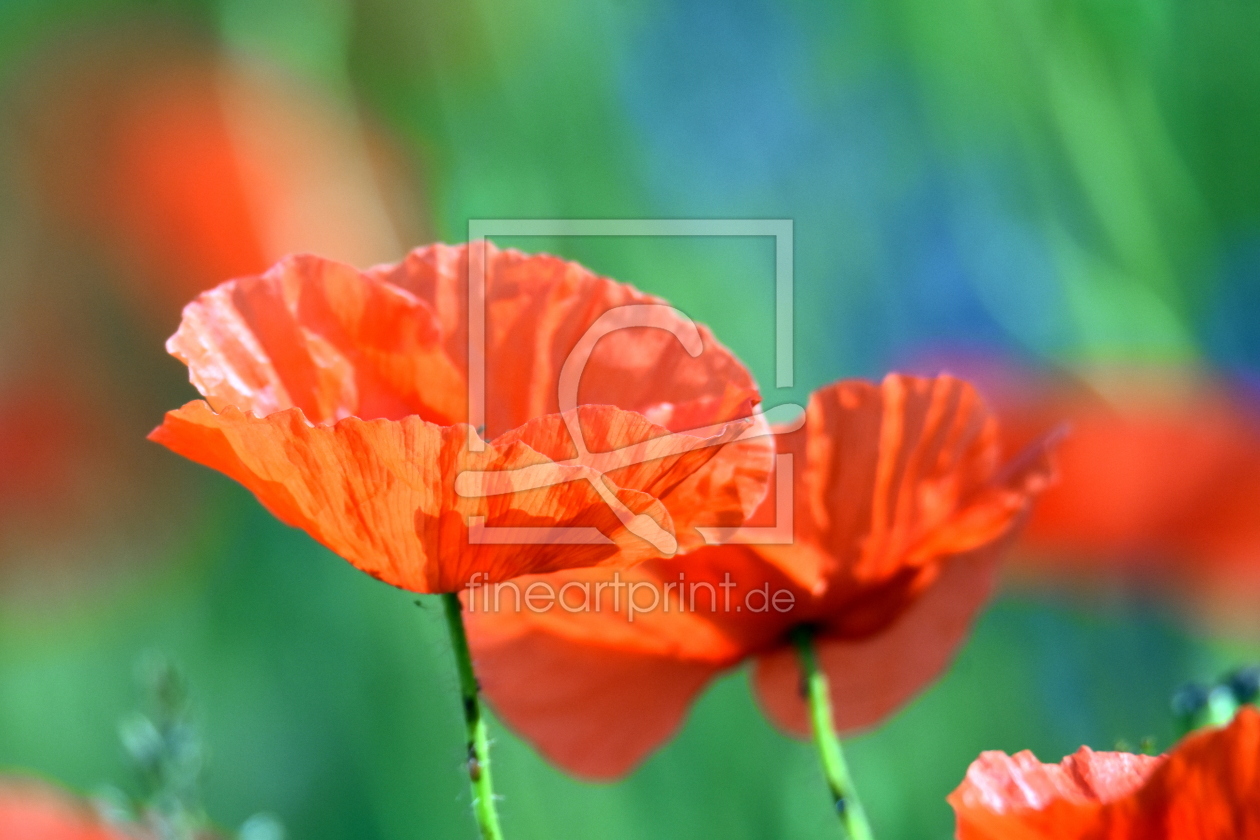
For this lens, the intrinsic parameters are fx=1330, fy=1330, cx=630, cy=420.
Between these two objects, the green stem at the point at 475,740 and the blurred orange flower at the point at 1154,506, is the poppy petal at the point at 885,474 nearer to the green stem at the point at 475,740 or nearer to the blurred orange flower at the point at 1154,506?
the green stem at the point at 475,740

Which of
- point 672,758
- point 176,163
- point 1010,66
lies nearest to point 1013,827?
point 672,758

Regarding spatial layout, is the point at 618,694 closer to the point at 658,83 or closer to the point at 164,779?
the point at 164,779

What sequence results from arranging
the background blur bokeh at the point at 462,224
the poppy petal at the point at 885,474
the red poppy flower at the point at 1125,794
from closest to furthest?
1. the red poppy flower at the point at 1125,794
2. the poppy petal at the point at 885,474
3. the background blur bokeh at the point at 462,224

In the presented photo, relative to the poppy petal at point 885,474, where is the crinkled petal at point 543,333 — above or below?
above

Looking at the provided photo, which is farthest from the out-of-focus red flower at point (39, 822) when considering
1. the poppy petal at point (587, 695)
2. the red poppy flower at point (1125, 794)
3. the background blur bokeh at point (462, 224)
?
the background blur bokeh at point (462, 224)

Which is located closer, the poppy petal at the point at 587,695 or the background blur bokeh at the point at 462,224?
the poppy petal at the point at 587,695

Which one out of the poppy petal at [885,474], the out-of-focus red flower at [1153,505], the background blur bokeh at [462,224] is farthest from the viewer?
the background blur bokeh at [462,224]

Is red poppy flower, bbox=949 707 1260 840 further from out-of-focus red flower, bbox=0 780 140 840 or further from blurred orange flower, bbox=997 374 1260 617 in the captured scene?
blurred orange flower, bbox=997 374 1260 617

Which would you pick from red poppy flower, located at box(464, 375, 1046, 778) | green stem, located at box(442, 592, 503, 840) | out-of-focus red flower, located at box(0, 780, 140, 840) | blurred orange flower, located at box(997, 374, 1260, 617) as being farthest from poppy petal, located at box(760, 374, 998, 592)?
blurred orange flower, located at box(997, 374, 1260, 617)
